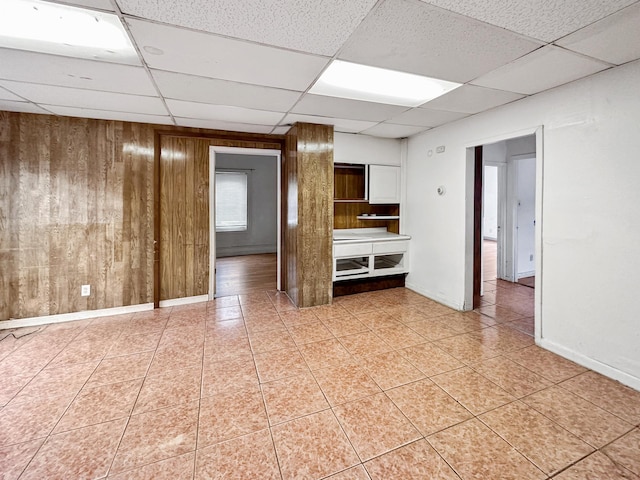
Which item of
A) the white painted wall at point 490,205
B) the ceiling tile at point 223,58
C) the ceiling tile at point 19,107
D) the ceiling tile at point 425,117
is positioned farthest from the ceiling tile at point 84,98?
the white painted wall at point 490,205

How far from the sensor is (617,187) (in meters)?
2.27

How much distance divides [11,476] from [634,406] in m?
3.82

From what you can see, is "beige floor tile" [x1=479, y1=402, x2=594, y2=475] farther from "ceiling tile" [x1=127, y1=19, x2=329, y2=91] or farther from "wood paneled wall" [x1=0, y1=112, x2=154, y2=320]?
"wood paneled wall" [x1=0, y1=112, x2=154, y2=320]

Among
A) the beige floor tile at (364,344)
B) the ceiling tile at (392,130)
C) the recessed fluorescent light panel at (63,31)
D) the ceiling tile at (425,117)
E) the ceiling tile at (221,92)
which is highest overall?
the ceiling tile at (392,130)

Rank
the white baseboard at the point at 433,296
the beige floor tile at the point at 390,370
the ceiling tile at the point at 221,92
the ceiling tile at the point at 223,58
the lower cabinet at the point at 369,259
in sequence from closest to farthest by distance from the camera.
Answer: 1. the ceiling tile at the point at 223,58
2. the beige floor tile at the point at 390,370
3. the ceiling tile at the point at 221,92
4. the white baseboard at the point at 433,296
5. the lower cabinet at the point at 369,259

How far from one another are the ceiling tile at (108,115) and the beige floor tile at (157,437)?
326cm

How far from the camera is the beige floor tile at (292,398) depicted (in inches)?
76.2

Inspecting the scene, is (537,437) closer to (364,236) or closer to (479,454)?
(479,454)

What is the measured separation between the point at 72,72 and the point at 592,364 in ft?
16.4

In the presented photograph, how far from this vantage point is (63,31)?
5.99ft

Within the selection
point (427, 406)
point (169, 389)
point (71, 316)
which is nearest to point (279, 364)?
point (169, 389)

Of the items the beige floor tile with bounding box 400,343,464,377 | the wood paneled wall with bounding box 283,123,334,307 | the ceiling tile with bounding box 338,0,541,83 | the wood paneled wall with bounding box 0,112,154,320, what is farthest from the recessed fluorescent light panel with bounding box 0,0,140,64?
the beige floor tile with bounding box 400,343,464,377

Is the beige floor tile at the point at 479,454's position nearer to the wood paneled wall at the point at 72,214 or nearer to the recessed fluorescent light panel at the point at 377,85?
the recessed fluorescent light panel at the point at 377,85

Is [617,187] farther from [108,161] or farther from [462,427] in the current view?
[108,161]
